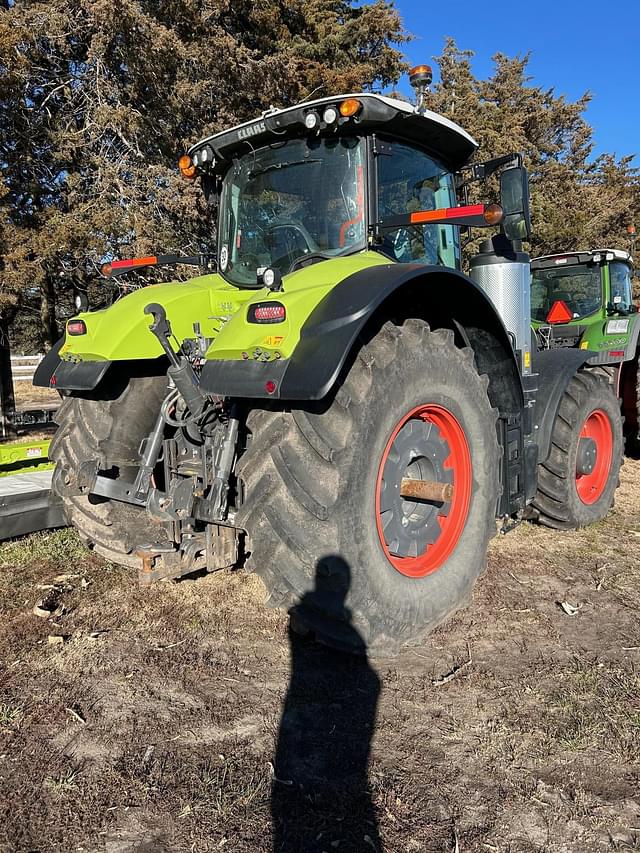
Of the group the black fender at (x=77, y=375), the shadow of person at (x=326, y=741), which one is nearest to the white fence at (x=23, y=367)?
the black fender at (x=77, y=375)

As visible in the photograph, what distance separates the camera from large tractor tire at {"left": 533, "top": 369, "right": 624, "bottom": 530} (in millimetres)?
4777

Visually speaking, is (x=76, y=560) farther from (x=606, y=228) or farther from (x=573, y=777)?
(x=606, y=228)

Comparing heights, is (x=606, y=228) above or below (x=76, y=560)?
above

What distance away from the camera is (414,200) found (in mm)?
3754

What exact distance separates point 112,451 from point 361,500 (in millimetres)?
1580

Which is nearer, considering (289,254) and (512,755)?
(512,755)

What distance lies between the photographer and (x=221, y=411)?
3.22 metres

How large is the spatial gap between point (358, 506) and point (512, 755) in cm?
106

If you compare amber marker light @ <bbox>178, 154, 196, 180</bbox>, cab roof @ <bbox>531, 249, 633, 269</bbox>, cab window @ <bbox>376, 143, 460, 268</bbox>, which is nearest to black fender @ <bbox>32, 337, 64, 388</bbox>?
amber marker light @ <bbox>178, 154, 196, 180</bbox>

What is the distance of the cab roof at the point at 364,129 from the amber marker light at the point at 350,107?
0.11 feet

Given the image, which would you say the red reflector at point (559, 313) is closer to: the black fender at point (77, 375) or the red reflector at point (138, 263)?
the red reflector at point (138, 263)

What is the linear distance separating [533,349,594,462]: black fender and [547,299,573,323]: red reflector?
491 cm

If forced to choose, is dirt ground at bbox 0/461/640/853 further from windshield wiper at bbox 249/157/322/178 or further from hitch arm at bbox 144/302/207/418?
windshield wiper at bbox 249/157/322/178

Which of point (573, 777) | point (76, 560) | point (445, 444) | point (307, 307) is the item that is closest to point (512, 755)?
point (573, 777)
